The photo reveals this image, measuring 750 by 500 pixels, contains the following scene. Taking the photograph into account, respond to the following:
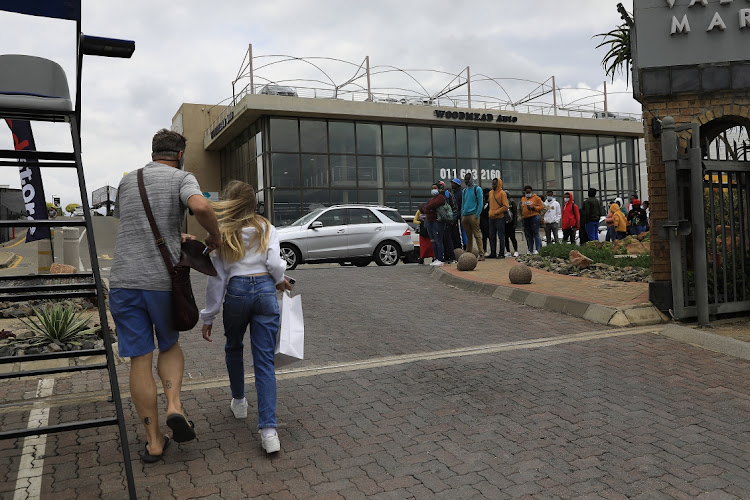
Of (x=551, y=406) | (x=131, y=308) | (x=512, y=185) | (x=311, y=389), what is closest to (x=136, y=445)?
(x=131, y=308)

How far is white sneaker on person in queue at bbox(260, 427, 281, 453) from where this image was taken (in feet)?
11.6

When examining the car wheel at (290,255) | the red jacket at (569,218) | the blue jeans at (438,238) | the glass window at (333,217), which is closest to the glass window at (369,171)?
the red jacket at (569,218)

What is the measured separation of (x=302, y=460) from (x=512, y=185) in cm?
3156

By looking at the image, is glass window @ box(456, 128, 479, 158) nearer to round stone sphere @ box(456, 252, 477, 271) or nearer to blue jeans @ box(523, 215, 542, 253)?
blue jeans @ box(523, 215, 542, 253)

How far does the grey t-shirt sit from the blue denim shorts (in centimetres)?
5

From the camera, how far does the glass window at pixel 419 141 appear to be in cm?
3130

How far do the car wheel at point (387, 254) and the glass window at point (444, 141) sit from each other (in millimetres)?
17071

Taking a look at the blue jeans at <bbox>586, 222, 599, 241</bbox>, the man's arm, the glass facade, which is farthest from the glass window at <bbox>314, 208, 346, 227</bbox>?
the glass facade

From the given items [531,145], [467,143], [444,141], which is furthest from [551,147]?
[444,141]

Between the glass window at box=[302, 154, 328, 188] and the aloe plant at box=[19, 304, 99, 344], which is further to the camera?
the glass window at box=[302, 154, 328, 188]

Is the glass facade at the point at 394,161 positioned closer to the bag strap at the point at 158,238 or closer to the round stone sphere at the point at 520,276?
the round stone sphere at the point at 520,276

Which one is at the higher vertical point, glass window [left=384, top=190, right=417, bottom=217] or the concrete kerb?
glass window [left=384, top=190, right=417, bottom=217]

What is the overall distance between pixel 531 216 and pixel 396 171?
16391 millimetres

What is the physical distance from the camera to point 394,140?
3094cm
